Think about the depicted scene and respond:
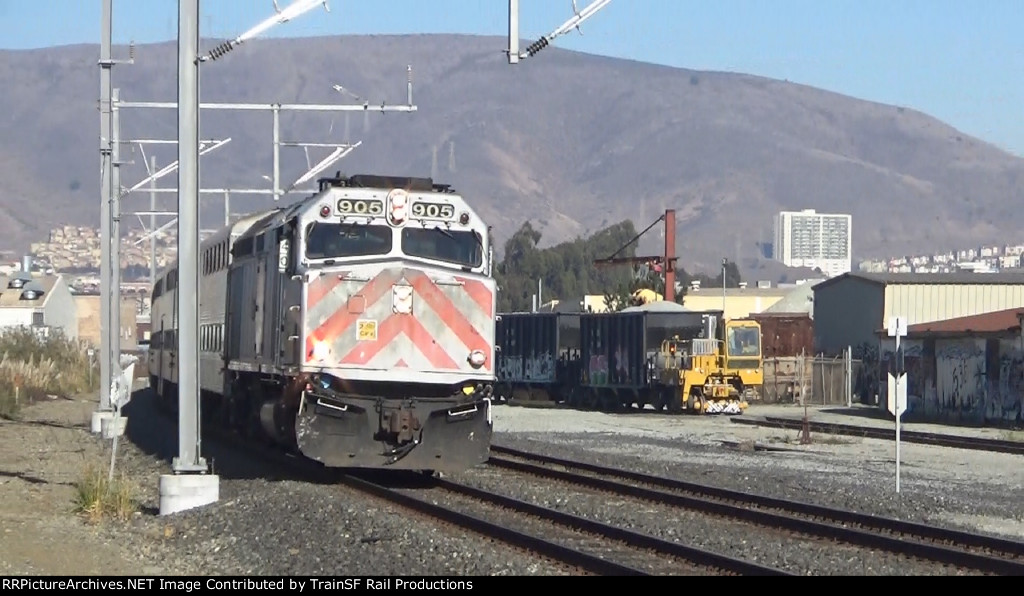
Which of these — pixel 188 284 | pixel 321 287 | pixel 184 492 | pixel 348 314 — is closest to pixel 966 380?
pixel 348 314

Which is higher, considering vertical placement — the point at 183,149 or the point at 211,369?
the point at 183,149

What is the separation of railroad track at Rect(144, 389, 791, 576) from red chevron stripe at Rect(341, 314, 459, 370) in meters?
1.62

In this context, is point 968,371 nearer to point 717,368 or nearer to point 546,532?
point 717,368

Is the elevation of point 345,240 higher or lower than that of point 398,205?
lower

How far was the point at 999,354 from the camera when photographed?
41656 millimetres

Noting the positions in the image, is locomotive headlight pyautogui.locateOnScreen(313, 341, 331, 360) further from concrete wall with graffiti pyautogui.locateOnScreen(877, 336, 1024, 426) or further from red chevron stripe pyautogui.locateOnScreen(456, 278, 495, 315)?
concrete wall with graffiti pyautogui.locateOnScreen(877, 336, 1024, 426)

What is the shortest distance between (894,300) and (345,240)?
48.4 metres

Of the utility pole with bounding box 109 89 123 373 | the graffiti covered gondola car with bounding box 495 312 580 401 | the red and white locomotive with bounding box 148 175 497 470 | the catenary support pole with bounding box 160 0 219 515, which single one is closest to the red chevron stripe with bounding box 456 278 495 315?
the red and white locomotive with bounding box 148 175 497 470

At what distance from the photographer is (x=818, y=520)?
1648 cm

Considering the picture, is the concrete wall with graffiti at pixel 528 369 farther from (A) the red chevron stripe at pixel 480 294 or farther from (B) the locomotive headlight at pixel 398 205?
(B) the locomotive headlight at pixel 398 205

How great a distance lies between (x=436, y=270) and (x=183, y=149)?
3.33 metres

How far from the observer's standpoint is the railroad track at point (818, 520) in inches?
524
